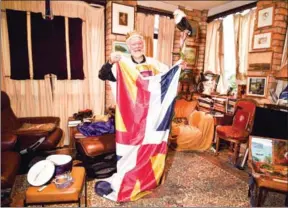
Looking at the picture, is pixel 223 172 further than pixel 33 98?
No

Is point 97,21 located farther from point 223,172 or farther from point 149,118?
point 223,172

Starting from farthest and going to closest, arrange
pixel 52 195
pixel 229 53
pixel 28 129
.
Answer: pixel 229 53
pixel 28 129
pixel 52 195

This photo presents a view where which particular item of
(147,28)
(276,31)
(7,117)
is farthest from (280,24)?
(7,117)

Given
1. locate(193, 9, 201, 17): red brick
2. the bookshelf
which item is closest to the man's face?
the bookshelf

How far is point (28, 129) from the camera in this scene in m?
2.41

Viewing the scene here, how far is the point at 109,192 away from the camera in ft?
6.36

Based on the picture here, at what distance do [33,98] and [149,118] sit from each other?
2007 millimetres

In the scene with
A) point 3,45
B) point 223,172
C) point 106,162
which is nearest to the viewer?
point 106,162

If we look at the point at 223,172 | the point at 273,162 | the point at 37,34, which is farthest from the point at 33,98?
the point at 273,162

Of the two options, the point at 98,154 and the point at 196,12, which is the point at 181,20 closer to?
the point at 98,154

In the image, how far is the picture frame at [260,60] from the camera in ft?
9.21

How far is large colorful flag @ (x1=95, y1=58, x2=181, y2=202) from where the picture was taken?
1.87 m

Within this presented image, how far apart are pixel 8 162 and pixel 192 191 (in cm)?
175

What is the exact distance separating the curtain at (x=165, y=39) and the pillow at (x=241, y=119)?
1592 millimetres
